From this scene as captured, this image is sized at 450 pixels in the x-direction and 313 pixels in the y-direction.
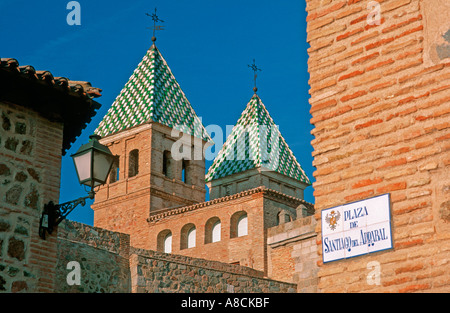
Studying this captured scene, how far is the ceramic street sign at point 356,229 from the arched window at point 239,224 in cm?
2936

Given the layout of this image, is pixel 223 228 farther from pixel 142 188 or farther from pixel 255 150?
pixel 255 150

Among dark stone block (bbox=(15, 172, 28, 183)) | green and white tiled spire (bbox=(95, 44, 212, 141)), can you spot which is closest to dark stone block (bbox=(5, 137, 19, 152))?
dark stone block (bbox=(15, 172, 28, 183))

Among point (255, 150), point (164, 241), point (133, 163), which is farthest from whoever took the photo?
point (255, 150)

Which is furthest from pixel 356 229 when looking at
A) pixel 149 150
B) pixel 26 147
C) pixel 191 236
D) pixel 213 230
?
pixel 149 150

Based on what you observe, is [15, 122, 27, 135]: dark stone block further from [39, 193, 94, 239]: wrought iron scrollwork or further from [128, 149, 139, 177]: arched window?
[128, 149, 139, 177]: arched window

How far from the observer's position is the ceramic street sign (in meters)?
7.11

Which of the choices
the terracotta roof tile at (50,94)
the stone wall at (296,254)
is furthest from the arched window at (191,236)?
the terracotta roof tile at (50,94)

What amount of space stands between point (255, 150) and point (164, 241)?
6.42 meters

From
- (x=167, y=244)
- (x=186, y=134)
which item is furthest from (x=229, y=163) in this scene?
(x=167, y=244)

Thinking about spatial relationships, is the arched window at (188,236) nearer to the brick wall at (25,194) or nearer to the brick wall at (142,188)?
the brick wall at (142,188)

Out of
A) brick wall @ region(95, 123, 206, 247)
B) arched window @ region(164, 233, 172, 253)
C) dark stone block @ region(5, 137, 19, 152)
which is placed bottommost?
dark stone block @ region(5, 137, 19, 152)

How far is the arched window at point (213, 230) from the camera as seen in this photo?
37875 mm

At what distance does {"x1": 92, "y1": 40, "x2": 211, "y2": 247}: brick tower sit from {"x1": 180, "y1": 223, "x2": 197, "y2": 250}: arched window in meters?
1.89

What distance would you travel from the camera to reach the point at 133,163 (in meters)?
41.7
